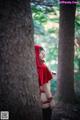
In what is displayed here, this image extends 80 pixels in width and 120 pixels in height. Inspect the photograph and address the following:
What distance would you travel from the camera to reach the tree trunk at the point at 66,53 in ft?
18.3

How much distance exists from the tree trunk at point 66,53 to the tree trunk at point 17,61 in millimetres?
2376

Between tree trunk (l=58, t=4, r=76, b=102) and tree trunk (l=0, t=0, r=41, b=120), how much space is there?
7.80ft

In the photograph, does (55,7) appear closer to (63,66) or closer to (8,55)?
(63,66)

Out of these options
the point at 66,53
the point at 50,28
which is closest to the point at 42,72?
the point at 66,53

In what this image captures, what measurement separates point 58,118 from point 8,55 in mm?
2327

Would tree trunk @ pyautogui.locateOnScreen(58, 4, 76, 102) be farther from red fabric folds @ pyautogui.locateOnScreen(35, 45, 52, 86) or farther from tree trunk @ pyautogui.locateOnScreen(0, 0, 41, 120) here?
tree trunk @ pyautogui.locateOnScreen(0, 0, 41, 120)

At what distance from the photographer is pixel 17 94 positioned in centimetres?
316

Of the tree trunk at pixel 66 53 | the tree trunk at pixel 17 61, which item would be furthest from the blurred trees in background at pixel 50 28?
the tree trunk at pixel 17 61

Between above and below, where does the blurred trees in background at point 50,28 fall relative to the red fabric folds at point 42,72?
above

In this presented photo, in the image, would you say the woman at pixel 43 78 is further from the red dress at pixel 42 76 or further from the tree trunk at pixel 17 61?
the tree trunk at pixel 17 61

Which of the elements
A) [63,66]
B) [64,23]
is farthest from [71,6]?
[63,66]

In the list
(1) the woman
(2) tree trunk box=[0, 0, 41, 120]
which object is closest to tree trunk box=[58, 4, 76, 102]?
(1) the woman

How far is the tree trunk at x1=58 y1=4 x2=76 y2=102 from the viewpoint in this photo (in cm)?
558

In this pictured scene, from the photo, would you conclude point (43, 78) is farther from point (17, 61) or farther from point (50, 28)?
point (50, 28)
